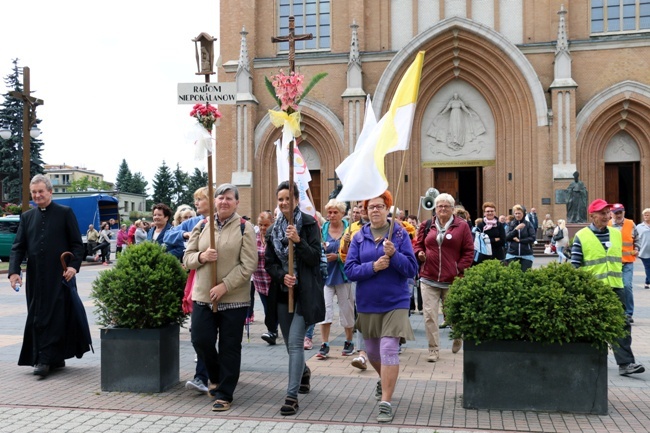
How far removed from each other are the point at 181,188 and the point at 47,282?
305 ft

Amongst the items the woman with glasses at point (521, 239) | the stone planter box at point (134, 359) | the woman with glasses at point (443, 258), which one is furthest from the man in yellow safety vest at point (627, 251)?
the stone planter box at point (134, 359)

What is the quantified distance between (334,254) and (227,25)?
2531cm

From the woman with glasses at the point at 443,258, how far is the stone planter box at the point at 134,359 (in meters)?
3.48

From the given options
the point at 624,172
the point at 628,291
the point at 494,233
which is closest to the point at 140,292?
the point at 628,291

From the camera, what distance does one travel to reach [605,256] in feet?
24.6

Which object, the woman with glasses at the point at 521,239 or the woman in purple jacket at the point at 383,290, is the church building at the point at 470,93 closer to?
the woman with glasses at the point at 521,239

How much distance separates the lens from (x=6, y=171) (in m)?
55.8

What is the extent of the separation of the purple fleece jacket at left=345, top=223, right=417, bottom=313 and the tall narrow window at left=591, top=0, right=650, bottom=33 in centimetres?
2672

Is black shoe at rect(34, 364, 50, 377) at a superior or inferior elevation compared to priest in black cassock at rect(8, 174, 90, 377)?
inferior

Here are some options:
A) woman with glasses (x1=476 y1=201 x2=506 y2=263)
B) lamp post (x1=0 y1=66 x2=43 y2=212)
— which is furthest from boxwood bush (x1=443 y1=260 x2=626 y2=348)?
lamp post (x1=0 y1=66 x2=43 y2=212)

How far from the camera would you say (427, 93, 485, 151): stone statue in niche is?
30.7 metres

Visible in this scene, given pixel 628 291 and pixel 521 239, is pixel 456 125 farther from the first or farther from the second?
pixel 628 291

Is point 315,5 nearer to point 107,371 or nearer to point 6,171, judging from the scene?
point 107,371

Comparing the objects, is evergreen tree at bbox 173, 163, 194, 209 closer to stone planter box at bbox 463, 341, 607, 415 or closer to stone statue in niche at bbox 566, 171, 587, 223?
stone statue in niche at bbox 566, 171, 587, 223
